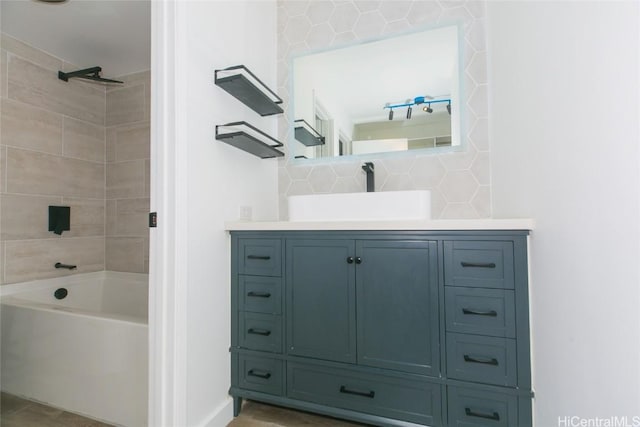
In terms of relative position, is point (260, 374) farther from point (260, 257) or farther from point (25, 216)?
point (25, 216)

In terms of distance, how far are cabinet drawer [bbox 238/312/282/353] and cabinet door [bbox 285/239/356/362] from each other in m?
0.06

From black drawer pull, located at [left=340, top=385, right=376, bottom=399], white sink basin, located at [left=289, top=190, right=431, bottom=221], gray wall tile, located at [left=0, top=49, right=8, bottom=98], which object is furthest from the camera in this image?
gray wall tile, located at [left=0, top=49, right=8, bottom=98]

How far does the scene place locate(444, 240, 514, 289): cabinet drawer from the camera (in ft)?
3.64

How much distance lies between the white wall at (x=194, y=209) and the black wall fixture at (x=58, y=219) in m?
1.59

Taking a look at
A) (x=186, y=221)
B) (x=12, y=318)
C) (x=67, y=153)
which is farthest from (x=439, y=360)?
(x=67, y=153)

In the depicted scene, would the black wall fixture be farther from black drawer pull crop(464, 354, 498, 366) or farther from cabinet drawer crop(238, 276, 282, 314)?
black drawer pull crop(464, 354, 498, 366)

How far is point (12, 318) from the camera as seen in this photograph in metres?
1.64

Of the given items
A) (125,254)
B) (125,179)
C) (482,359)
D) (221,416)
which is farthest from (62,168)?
(482,359)

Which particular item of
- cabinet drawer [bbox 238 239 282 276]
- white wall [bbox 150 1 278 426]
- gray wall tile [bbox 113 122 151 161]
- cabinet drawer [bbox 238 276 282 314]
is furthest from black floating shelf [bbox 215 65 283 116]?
gray wall tile [bbox 113 122 151 161]

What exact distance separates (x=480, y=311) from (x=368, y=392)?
1.96ft

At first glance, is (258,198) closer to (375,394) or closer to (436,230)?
(436,230)

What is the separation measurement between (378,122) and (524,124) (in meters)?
0.84

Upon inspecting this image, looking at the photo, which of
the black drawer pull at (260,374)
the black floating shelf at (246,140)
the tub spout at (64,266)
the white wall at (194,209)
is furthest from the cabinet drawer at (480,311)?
the tub spout at (64,266)

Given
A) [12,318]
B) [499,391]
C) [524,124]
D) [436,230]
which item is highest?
[524,124]
